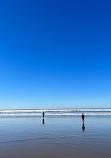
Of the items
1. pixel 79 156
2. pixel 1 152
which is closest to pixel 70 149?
pixel 79 156

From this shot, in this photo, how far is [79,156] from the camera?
845 cm

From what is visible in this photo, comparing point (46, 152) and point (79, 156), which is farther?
point (46, 152)

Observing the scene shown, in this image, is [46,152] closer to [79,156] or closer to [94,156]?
[79,156]

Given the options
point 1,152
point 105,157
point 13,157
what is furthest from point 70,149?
point 1,152

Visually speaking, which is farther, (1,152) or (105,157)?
(1,152)

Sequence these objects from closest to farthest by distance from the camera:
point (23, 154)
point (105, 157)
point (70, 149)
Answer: point (105, 157) < point (23, 154) < point (70, 149)

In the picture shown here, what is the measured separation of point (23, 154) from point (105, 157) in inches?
185

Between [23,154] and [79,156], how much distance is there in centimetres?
330

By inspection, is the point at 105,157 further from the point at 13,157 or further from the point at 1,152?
the point at 1,152

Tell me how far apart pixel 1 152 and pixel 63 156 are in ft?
12.8

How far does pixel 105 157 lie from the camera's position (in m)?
8.14

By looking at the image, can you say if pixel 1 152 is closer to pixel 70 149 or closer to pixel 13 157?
pixel 13 157

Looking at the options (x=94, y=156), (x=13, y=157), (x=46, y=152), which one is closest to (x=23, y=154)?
(x=13, y=157)

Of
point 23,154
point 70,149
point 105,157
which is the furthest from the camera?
point 70,149
